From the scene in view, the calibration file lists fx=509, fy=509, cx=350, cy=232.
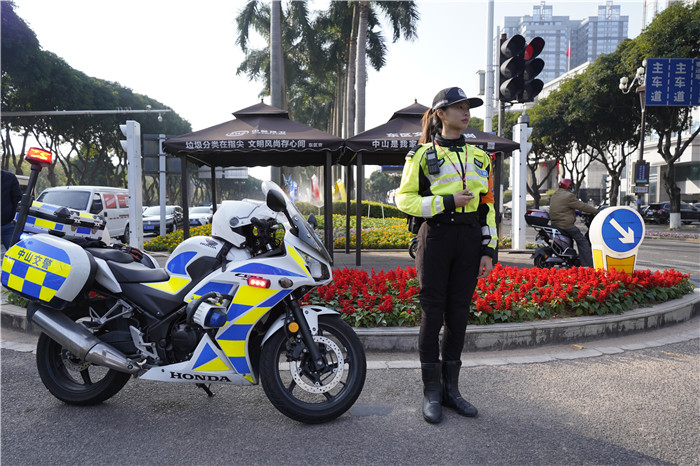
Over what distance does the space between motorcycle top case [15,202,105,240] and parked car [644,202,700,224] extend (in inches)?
1381

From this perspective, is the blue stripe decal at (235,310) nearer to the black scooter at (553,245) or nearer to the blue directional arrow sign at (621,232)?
the blue directional arrow sign at (621,232)

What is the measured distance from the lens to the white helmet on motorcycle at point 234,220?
10.0 ft

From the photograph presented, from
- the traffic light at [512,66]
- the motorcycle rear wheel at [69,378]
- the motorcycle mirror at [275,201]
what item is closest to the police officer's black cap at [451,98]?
the motorcycle mirror at [275,201]

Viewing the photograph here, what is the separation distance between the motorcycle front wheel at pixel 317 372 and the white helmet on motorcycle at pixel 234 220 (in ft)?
2.08

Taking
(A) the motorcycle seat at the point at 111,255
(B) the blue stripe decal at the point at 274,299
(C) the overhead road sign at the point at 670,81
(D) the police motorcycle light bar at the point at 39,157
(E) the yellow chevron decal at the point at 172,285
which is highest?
(C) the overhead road sign at the point at 670,81

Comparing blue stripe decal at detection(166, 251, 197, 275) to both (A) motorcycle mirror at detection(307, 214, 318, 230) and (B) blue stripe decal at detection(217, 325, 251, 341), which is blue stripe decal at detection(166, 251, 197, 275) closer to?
(B) blue stripe decal at detection(217, 325, 251, 341)

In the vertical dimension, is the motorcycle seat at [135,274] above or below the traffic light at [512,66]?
below

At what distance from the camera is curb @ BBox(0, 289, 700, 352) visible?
4527mm

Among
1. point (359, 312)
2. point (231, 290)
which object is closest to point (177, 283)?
point (231, 290)

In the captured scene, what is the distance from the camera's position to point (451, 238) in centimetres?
316

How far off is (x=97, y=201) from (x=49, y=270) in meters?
13.8

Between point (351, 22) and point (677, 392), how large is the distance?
2677 cm

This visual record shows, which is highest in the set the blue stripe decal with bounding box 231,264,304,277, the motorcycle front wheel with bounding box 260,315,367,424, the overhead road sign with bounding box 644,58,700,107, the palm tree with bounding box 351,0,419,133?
the palm tree with bounding box 351,0,419,133

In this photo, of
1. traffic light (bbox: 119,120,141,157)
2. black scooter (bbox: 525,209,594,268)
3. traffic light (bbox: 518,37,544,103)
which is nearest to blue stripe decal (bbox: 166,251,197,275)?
traffic light (bbox: 518,37,544,103)
